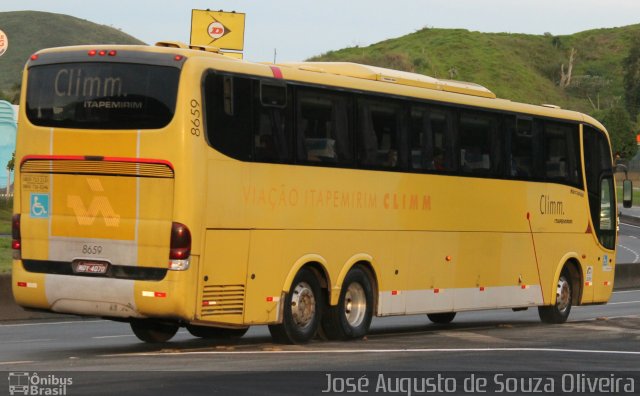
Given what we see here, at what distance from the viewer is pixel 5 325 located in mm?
23125

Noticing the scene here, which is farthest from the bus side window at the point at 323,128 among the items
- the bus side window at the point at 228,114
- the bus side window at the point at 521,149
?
the bus side window at the point at 521,149

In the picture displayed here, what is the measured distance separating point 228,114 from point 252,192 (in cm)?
106

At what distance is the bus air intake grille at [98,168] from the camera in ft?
51.7

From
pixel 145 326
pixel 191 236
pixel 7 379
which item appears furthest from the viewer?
pixel 145 326

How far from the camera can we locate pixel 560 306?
24312mm

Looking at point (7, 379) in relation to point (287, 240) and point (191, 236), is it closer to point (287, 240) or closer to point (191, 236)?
point (191, 236)

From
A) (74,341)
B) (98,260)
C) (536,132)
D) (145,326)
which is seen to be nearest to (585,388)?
(98,260)

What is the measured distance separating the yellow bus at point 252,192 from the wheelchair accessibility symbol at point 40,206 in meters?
0.02

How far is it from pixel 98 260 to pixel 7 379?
Answer: 11.6 ft

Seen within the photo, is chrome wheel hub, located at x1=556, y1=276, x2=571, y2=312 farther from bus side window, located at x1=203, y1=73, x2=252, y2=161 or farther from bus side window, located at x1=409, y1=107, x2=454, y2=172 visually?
bus side window, located at x1=203, y1=73, x2=252, y2=161

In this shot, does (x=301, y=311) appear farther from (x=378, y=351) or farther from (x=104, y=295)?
(x=104, y=295)

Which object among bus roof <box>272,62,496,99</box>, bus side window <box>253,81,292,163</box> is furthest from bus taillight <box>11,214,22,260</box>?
bus roof <box>272,62,496,99</box>

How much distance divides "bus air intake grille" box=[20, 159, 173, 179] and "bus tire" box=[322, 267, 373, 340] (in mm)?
3738

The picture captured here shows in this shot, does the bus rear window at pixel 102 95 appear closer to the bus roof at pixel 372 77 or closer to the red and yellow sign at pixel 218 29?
the bus roof at pixel 372 77
